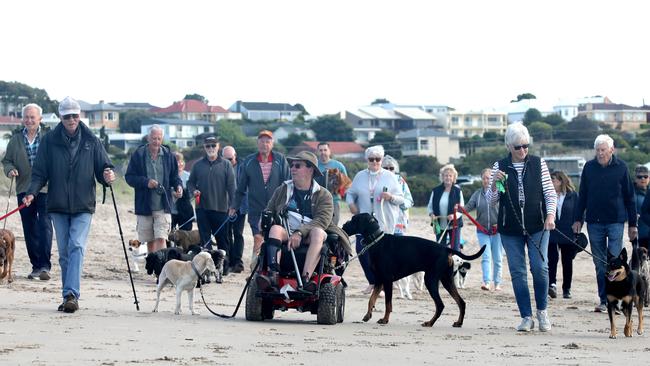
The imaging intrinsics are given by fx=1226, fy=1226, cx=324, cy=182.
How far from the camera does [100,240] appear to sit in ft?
73.8

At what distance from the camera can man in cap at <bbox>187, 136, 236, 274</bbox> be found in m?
16.2

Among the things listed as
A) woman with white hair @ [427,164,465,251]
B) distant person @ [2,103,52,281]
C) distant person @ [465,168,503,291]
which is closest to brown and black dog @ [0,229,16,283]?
distant person @ [2,103,52,281]

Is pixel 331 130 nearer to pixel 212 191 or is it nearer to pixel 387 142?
pixel 387 142

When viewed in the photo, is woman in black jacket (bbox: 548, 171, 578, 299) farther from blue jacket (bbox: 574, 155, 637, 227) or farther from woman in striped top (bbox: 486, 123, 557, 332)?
woman in striped top (bbox: 486, 123, 557, 332)

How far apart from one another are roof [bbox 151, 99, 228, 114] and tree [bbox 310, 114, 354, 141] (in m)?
35.5

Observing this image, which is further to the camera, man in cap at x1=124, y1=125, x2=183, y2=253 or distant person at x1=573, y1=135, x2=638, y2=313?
man in cap at x1=124, y1=125, x2=183, y2=253

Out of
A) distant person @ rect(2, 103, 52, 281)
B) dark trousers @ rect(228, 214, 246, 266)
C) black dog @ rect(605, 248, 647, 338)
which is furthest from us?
dark trousers @ rect(228, 214, 246, 266)

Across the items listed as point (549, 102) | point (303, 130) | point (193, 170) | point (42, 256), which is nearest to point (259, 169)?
point (193, 170)

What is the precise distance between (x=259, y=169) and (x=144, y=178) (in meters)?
1.43

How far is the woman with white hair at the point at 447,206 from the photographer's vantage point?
53.1 ft

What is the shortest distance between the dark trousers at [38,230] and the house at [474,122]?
430ft

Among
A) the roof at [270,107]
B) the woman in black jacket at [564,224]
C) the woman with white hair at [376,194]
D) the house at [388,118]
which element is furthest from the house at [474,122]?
the woman with white hair at [376,194]

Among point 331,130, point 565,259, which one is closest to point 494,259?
point 565,259

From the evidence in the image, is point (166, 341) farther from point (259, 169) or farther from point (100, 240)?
point (100, 240)
